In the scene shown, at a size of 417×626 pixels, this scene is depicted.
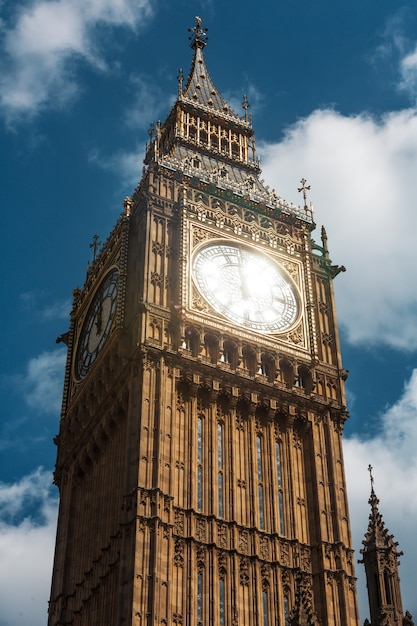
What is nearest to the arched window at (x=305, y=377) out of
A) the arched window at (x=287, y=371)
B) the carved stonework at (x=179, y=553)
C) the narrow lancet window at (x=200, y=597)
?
the arched window at (x=287, y=371)

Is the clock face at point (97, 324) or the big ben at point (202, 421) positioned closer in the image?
the big ben at point (202, 421)

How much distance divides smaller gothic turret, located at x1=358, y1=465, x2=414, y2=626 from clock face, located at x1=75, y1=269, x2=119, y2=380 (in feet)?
49.1

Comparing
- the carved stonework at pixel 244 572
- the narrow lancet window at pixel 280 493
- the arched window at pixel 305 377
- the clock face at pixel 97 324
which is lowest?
the carved stonework at pixel 244 572

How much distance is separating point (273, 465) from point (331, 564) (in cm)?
481

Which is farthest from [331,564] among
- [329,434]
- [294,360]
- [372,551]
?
[294,360]

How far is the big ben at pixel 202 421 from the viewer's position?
45562 mm

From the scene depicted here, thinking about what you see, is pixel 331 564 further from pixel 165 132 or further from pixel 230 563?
pixel 165 132

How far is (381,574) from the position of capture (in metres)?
44.6

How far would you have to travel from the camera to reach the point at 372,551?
4562 centimetres

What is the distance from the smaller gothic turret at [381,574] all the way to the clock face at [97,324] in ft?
49.1

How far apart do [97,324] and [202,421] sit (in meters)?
8.86

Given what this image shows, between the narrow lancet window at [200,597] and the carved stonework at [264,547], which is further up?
the carved stonework at [264,547]

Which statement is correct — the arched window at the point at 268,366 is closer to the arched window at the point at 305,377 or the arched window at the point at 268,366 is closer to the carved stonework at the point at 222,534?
the arched window at the point at 305,377

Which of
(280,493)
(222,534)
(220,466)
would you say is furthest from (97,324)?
(222,534)
